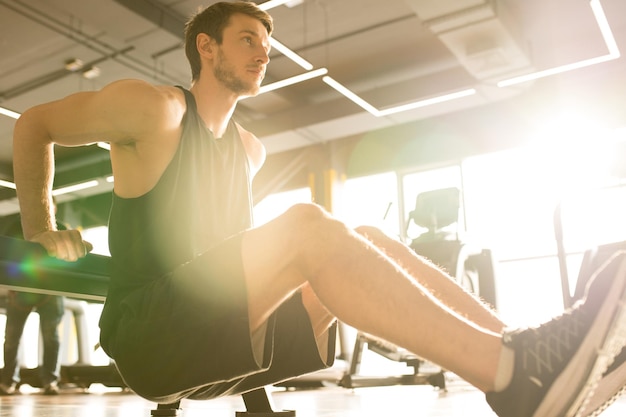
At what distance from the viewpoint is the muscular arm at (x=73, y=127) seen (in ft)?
3.95

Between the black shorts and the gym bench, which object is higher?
the gym bench

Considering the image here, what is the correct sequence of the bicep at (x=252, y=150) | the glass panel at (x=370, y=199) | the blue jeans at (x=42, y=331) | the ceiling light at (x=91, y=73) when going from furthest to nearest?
1. the glass panel at (x=370, y=199)
2. the ceiling light at (x=91, y=73)
3. the blue jeans at (x=42, y=331)
4. the bicep at (x=252, y=150)

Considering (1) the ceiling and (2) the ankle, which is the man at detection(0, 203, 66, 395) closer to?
(1) the ceiling

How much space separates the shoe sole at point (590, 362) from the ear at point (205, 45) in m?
1.13

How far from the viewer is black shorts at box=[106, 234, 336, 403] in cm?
101

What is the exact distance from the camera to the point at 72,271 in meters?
1.22

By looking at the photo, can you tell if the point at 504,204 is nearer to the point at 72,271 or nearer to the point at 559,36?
the point at 559,36

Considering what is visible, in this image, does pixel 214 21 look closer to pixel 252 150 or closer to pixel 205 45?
pixel 205 45

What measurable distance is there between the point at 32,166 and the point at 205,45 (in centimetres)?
59

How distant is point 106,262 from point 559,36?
5743 millimetres

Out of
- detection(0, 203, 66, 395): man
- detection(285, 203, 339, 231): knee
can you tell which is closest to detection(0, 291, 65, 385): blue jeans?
detection(0, 203, 66, 395): man

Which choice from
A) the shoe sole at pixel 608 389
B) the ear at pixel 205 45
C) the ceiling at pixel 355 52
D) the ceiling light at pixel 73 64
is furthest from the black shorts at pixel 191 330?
the ceiling light at pixel 73 64

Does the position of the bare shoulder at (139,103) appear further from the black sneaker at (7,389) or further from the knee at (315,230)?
the black sneaker at (7,389)

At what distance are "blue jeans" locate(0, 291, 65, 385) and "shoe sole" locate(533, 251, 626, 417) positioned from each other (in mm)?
4251
